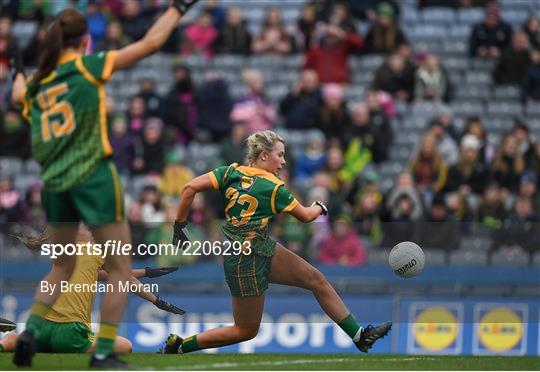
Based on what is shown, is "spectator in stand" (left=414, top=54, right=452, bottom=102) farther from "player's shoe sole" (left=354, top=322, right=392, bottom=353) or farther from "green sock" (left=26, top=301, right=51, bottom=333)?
"green sock" (left=26, top=301, right=51, bottom=333)

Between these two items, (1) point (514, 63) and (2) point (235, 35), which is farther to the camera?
(2) point (235, 35)

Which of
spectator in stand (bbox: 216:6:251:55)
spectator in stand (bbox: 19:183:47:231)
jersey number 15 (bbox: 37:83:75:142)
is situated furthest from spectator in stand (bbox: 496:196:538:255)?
jersey number 15 (bbox: 37:83:75:142)

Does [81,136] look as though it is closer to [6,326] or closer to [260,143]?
[260,143]

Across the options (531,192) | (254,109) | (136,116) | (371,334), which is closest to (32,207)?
(136,116)

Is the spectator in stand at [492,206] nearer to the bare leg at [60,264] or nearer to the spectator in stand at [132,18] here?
the spectator in stand at [132,18]

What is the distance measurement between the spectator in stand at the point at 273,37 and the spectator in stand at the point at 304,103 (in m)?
1.26

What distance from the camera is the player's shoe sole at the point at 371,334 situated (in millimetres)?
10234

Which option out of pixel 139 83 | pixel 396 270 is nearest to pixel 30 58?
pixel 139 83

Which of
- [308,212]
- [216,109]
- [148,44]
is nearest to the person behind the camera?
[148,44]

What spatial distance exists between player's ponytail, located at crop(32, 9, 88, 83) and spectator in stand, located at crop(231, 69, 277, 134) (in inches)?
396

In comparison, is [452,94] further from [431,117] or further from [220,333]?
[220,333]

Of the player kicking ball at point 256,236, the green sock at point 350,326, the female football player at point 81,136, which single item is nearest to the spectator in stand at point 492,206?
the green sock at point 350,326

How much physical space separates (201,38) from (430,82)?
139 inches

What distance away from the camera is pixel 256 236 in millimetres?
10070
